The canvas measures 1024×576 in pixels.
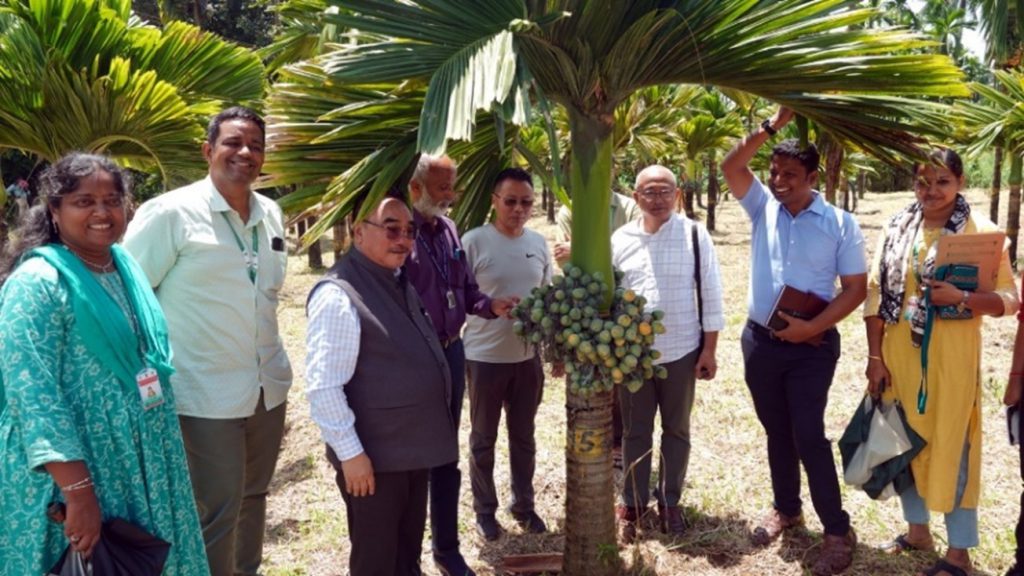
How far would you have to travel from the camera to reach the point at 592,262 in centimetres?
298

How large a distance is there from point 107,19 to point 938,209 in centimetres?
456

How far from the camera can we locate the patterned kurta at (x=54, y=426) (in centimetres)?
218

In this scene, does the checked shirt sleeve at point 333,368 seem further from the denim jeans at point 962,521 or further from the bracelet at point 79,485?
the denim jeans at point 962,521

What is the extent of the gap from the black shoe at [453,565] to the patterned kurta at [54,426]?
4.69 ft

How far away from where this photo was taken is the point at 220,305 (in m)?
2.84

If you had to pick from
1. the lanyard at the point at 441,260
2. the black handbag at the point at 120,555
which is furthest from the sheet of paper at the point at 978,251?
the black handbag at the point at 120,555

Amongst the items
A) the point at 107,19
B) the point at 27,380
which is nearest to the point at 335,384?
the point at 27,380

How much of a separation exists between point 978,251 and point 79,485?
3.47 metres

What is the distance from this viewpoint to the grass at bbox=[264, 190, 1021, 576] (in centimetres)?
376

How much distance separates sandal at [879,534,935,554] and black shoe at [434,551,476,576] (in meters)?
2.01

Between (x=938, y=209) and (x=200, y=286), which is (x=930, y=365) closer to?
(x=938, y=209)


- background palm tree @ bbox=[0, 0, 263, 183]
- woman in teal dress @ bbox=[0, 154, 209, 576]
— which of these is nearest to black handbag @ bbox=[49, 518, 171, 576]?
woman in teal dress @ bbox=[0, 154, 209, 576]

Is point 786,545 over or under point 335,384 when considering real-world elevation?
under

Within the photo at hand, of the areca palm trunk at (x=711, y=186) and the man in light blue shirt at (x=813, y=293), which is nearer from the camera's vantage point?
the man in light blue shirt at (x=813, y=293)
